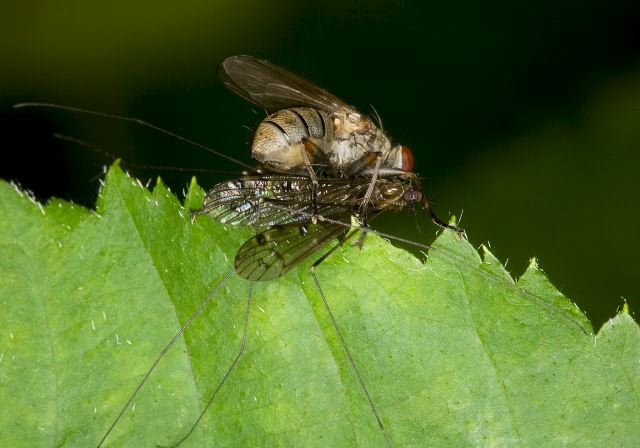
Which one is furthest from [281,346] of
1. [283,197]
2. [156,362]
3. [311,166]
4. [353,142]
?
[353,142]

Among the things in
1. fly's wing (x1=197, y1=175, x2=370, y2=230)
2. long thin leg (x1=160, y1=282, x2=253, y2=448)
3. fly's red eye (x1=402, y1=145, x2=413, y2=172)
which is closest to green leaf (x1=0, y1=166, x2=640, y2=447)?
long thin leg (x1=160, y1=282, x2=253, y2=448)

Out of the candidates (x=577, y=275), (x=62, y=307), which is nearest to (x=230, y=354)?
(x=62, y=307)

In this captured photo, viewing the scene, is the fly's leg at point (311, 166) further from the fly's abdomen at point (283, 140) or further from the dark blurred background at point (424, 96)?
the dark blurred background at point (424, 96)

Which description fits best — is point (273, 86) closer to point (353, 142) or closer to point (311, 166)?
point (353, 142)

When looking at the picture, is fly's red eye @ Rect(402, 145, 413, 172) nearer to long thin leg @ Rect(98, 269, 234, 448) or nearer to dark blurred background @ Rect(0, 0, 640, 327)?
dark blurred background @ Rect(0, 0, 640, 327)

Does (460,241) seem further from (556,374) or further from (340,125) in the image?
(340,125)

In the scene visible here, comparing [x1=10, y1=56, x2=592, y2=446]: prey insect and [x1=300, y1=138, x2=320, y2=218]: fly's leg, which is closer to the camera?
[x1=10, y1=56, x2=592, y2=446]: prey insect
